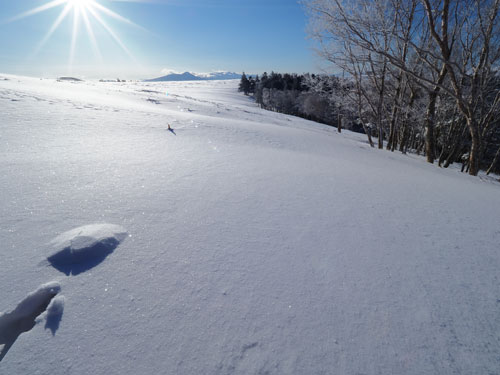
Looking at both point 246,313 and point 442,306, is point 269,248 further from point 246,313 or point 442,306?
point 442,306

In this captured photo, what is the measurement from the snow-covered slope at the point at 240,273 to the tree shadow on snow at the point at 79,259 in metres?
0.02

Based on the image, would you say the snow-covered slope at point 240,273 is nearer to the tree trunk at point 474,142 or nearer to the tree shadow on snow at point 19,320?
the tree shadow on snow at point 19,320

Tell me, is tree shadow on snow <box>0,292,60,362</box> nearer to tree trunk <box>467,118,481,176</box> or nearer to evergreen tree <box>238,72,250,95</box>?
tree trunk <box>467,118,481,176</box>

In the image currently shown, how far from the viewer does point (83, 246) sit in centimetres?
151

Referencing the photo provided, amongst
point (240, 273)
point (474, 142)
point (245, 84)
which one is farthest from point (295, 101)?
point (240, 273)

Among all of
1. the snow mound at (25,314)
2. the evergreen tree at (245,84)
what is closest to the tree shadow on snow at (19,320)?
the snow mound at (25,314)

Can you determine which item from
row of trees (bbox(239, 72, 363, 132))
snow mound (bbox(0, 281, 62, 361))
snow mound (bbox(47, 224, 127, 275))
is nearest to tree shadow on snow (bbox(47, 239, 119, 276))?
snow mound (bbox(47, 224, 127, 275))

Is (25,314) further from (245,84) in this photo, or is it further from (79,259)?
(245,84)

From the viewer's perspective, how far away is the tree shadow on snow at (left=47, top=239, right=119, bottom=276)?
1.39 meters

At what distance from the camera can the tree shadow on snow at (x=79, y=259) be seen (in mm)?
1390

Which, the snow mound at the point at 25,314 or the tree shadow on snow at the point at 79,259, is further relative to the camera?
the tree shadow on snow at the point at 79,259

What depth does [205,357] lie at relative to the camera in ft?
3.38

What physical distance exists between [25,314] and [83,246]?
17.4 inches

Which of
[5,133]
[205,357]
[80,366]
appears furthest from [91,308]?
[5,133]
